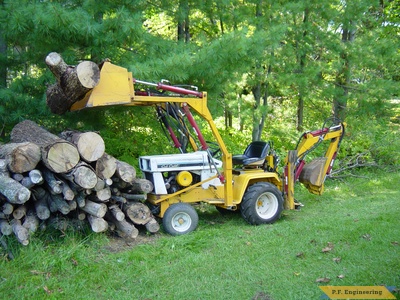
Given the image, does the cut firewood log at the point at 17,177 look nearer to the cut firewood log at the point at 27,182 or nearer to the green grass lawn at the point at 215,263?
the cut firewood log at the point at 27,182

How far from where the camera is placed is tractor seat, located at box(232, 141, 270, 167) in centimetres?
743

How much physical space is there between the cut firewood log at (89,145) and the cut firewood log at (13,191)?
2.66 ft

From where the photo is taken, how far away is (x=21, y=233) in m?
5.25

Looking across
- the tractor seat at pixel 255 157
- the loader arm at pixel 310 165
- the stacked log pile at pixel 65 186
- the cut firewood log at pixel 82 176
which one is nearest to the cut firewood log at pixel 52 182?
the stacked log pile at pixel 65 186

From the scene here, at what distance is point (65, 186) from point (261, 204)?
3.38 metres

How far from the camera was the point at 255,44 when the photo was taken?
781 centimetres

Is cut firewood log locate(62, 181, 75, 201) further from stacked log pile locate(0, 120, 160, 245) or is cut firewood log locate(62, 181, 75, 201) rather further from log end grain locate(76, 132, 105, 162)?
log end grain locate(76, 132, 105, 162)

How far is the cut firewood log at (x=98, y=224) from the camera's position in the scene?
227 inches

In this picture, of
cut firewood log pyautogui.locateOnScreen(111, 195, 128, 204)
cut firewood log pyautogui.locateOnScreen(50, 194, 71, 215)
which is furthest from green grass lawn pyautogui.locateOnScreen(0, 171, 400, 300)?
cut firewood log pyautogui.locateOnScreen(111, 195, 128, 204)

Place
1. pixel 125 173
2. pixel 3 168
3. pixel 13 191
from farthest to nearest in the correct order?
pixel 125 173 < pixel 3 168 < pixel 13 191

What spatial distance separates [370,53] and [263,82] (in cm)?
294

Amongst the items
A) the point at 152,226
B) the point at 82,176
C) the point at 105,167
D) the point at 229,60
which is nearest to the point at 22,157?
the point at 82,176

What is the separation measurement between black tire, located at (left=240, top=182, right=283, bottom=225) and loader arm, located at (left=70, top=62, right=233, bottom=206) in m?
0.35

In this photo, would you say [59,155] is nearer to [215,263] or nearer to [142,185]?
[142,185]
